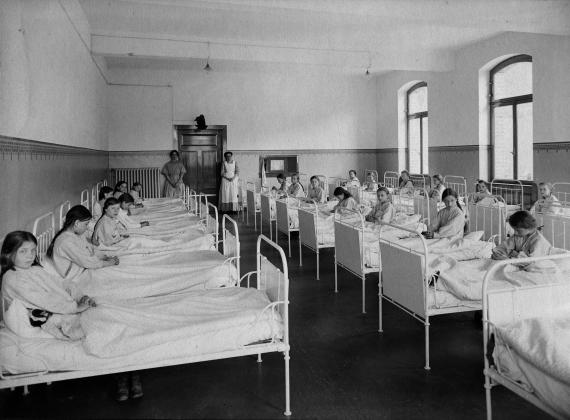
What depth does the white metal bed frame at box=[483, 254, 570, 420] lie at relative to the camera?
271 centimetres

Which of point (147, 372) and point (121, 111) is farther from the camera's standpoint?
point (121, 111)

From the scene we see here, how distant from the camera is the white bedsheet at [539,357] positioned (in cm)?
226

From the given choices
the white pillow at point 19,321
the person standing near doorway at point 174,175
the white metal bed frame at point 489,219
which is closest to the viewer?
the white pillow at point 19,321

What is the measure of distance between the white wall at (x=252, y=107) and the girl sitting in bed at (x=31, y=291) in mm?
10964

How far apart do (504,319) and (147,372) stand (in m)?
2.47

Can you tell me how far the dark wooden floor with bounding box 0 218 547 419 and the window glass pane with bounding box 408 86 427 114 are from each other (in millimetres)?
9738

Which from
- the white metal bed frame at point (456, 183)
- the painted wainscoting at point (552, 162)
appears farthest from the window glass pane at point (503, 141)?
the painted wainscoting at point (552, 162)

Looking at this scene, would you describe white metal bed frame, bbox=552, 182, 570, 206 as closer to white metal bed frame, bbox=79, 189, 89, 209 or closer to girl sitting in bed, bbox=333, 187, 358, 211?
girl sitting in bed, bbox=333, 187, 358, 211

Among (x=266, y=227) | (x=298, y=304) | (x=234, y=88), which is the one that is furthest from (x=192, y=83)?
(x=298, y=304)

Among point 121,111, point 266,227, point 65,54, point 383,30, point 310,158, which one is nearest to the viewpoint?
point 65,54

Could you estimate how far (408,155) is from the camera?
14211mm

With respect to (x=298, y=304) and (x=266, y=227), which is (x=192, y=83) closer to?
(x=266, y=227)

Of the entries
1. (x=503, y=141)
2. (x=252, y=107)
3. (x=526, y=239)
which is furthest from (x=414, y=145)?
(x=526, y=239)

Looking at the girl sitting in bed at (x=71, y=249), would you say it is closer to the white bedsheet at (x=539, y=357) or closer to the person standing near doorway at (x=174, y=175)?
the white bedsheet at (x=539, y=357)
